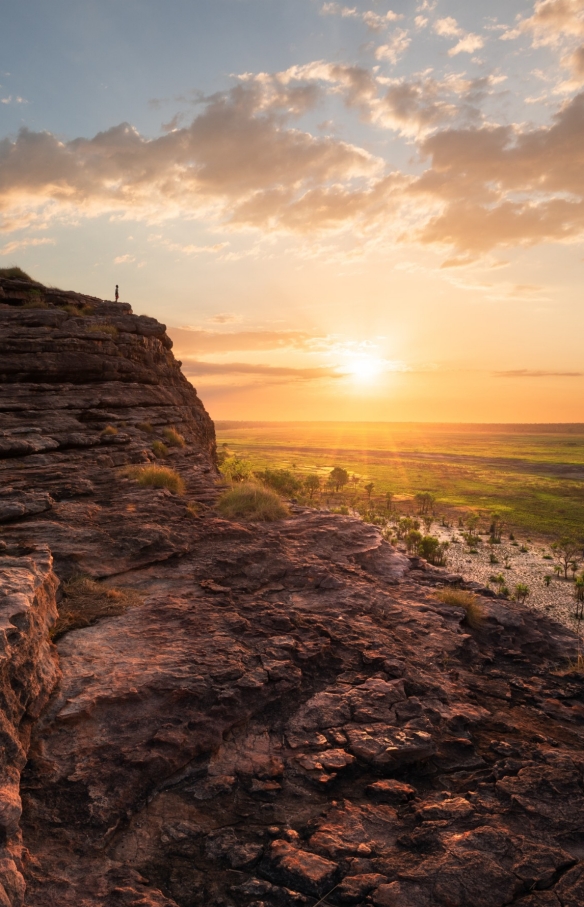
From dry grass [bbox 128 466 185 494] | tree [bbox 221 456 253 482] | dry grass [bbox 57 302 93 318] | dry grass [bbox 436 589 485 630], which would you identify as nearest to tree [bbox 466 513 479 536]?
tree [bbox 221 456 253 482]

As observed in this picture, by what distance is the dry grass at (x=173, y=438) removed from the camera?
25.7 metres

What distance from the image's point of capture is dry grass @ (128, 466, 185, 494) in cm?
1916

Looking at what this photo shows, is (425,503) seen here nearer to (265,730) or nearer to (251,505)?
(251,505)

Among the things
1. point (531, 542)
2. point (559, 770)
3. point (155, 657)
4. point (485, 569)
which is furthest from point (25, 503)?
point (531, 542)

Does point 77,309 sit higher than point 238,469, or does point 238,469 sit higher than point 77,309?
point 77,309

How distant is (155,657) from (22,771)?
3.09m

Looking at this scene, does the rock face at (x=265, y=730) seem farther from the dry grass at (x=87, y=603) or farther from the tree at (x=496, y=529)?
the tree at (x=496, y=529)

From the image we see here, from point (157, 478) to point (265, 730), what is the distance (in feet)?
39.6

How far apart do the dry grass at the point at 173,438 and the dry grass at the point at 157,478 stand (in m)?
5.52

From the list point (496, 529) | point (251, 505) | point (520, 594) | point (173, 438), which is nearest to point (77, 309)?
point (173, 438)

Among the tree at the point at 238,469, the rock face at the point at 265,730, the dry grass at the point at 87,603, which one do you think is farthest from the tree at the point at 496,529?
the dry grass at the point at 87,603

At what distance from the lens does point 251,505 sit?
19641 millimetres

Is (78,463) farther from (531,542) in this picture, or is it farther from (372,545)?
(531,542)

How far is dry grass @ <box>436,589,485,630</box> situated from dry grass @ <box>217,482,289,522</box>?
7.38 m
